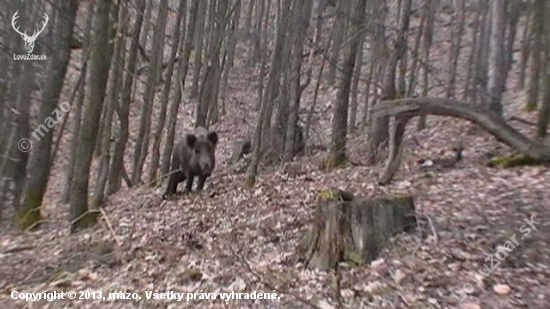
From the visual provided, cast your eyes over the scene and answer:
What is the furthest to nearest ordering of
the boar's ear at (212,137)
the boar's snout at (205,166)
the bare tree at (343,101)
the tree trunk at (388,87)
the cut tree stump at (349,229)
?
the boar's ear at (212,137)
the boar's snout at (205,166)
the bare tree at (343,101)
the tree trunk at (388,87)
the cut tree stump at (349,229)

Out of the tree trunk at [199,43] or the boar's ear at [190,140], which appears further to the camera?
the tree trunk at [199,43]

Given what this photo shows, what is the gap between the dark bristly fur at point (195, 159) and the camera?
40.7 ft

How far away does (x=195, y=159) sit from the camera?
40.9 feet

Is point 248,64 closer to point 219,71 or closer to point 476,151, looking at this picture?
point 219,71

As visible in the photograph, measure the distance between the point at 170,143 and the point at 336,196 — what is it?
9068 millimetres

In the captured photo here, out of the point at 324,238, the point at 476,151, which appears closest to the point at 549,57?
the point at 476,151

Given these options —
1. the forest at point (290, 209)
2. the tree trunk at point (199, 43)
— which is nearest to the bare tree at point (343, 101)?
the forest at point (290, 209)

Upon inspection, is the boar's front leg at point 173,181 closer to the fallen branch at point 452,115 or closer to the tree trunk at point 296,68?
the tree trunk at point 296,68

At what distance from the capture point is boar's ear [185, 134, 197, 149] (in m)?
12.4

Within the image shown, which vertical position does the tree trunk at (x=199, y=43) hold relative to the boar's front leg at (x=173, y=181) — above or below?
above

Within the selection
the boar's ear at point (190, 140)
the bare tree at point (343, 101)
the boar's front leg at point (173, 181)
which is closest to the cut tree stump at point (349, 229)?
the bare tree at point (343, 101)

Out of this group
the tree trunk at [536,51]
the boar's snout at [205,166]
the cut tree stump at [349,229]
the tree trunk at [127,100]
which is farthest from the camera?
the tree trunk at [127,100]

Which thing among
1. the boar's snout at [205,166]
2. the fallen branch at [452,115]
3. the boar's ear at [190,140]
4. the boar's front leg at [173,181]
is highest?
the fallen branch at [452,115]

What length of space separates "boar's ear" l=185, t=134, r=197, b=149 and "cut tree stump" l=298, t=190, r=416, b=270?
625 centimetres
